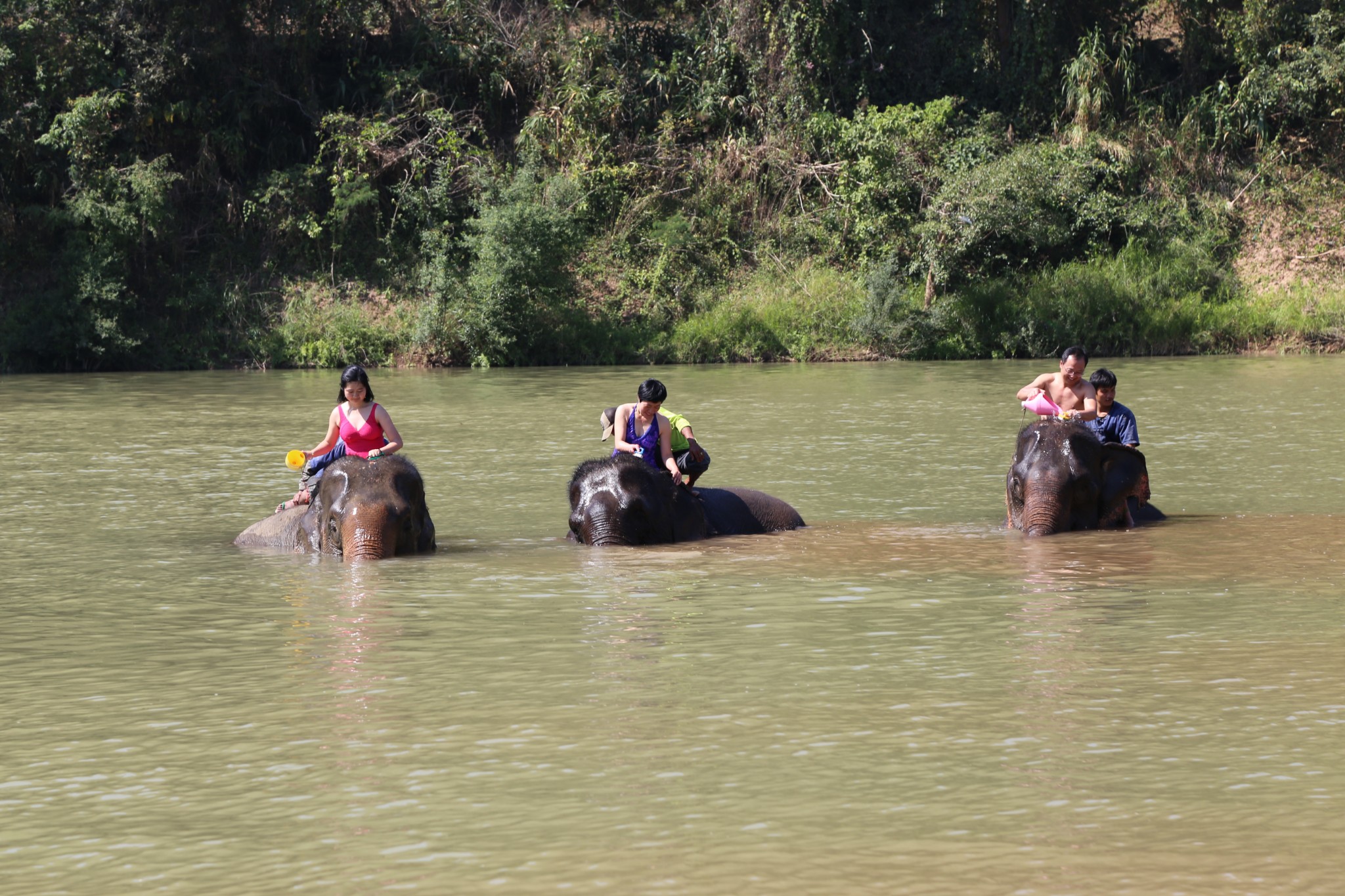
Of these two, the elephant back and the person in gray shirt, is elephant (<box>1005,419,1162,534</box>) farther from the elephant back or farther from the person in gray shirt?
the elephant back

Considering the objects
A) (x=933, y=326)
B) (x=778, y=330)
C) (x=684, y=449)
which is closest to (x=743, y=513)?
(x=684, y=449)

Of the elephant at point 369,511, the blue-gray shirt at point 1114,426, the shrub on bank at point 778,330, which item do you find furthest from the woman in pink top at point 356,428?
the shrub on bank at point 778,330

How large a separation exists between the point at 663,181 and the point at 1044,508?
2812 centimetres

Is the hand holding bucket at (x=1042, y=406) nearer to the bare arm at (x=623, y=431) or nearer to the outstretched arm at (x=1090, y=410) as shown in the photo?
the outstretched arm at (x=1090, y=410)

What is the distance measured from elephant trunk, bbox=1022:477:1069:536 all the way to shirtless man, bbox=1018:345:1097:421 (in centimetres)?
84

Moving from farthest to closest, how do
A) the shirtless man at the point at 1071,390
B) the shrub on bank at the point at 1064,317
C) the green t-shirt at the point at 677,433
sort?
the shrub on bank at the point at 1064,317
the shirtless man at the point at 1071,390
the green t-shirt at the point at 677,433

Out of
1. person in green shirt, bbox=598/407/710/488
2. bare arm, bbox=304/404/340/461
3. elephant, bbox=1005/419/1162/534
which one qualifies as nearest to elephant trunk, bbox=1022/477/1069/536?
elephant, bbox=1005/419/1162/534

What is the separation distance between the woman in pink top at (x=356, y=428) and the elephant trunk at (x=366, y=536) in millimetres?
807

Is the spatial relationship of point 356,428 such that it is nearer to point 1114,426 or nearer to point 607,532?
point 607,532

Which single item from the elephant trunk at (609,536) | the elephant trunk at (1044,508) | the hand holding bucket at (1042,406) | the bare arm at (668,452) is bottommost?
the elephant trunk at (609,536)

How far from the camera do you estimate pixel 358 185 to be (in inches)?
1478

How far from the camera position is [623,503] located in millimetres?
11531

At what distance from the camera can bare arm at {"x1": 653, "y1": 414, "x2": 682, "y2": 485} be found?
11828 millimetres

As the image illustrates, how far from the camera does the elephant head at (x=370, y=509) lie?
10945 mm
